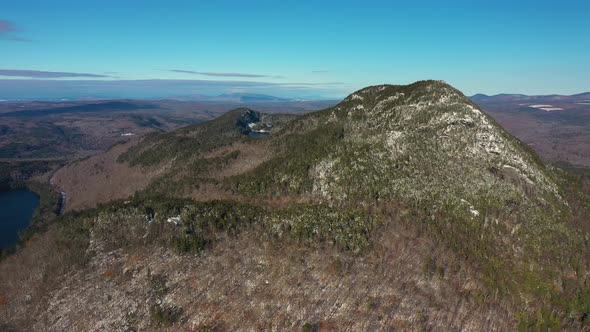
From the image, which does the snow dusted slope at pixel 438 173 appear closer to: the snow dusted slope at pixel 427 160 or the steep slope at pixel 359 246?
the snow dusted slope at pixel 427 160

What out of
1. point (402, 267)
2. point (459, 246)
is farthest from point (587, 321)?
point (402, 267)

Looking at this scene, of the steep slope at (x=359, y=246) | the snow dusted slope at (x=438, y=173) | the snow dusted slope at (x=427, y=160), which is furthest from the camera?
the snow dusted slope at (x=427, y=160)

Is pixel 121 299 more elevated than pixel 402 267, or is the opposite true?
pixel 402 267

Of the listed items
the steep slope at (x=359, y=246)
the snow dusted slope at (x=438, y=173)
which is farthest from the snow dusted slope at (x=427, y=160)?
the steep slope at (x=359, y=246)

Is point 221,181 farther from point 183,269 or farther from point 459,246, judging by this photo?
point 459,246

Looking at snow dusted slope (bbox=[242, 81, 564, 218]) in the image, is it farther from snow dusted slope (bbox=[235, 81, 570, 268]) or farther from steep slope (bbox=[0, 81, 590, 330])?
steep slope (bbox=[0, 81, 590, 330])

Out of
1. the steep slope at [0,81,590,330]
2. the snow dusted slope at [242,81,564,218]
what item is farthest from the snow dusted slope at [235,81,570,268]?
the steep slope at [0,81,590,330]

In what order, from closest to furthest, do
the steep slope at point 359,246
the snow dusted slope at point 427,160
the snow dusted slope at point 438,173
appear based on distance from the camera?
the steep slope at point 359,246 < the snow dusted slope at point 438,173 < the snow dusted slope at point 427,160

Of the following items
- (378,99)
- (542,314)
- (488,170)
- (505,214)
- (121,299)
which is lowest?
(121,299)
